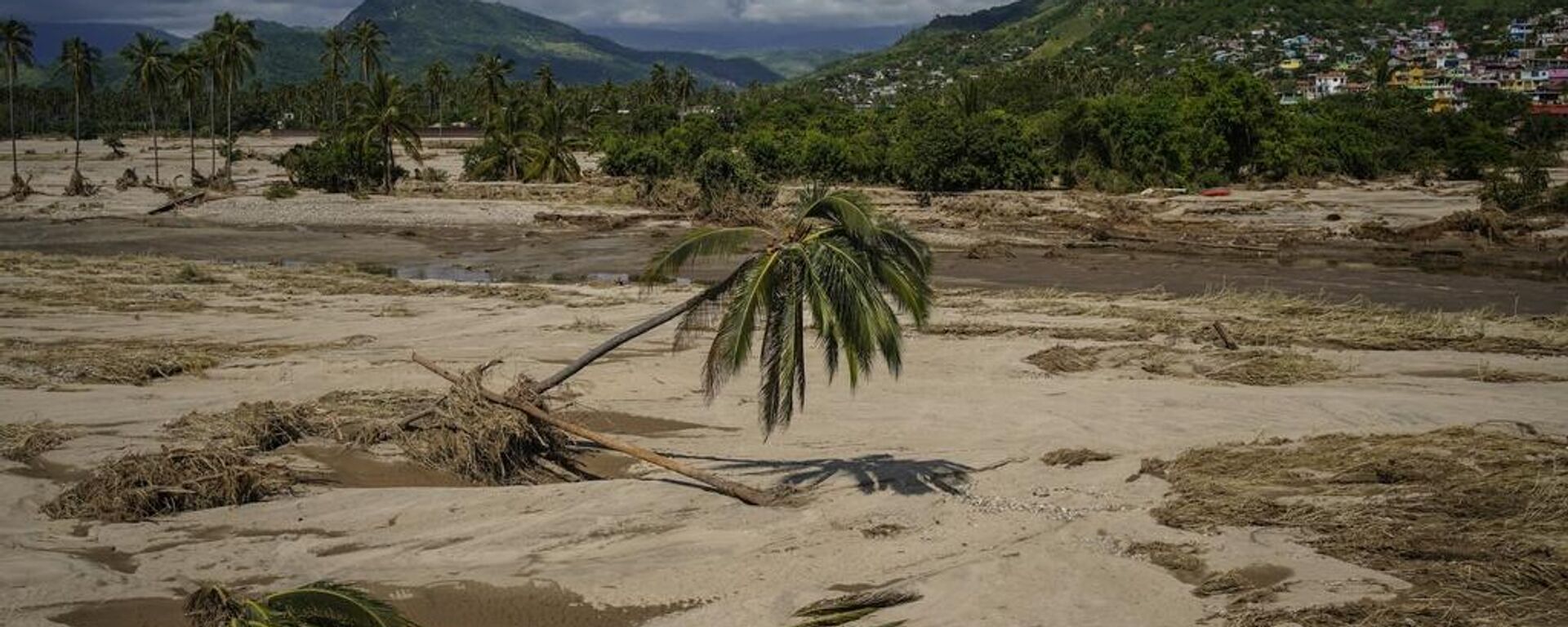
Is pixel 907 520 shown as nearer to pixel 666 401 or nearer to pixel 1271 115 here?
pixel 666 401

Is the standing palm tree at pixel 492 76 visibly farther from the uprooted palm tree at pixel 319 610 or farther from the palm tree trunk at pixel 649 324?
the uprooted palm tree at pixel 319 610

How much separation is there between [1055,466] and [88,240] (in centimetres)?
4218

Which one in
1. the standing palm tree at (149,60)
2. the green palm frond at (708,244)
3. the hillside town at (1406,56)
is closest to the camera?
the green palm frond at (708,244)

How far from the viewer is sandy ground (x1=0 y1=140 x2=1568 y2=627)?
37.0ft

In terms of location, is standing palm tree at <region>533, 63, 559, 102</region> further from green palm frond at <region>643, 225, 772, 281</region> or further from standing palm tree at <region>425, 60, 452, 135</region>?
green palm frond at <region>643, 225, 772, 281</region>

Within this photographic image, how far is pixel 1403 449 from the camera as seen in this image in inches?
582

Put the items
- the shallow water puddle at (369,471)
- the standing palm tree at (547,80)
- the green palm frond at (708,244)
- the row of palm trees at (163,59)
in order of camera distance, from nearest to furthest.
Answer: the green palm frond at (708,244) < the shallow water puddle at (369,471) < the row of palm trees at (163,59) < the standing palm tree at (547,80)

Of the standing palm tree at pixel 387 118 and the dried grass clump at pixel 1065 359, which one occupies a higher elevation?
the standing palm tree at pixel 387 118

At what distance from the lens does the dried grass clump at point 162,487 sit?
13.3 meters

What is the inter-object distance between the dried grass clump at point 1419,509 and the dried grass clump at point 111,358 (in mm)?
15822

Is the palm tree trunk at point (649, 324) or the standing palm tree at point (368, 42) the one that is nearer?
the palm tree trunk at point (649, 324)

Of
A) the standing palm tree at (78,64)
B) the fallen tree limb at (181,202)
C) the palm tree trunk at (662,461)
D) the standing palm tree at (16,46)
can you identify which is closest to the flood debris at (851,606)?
the palm tree trunk at (662,461)

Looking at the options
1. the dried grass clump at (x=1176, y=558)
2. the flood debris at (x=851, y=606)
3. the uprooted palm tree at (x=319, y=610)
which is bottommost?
the flood debris at (x=851, y=606)

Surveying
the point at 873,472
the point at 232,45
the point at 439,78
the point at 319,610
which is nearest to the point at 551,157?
the point at 232,45
